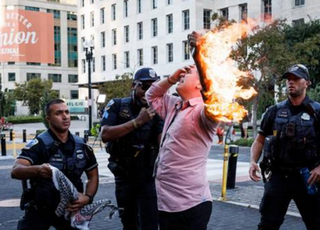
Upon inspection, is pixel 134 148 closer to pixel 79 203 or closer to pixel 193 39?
pixel 79 203

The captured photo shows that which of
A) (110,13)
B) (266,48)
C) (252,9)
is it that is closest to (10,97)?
(110,13)

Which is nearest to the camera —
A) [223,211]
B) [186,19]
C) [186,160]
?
[186,160]

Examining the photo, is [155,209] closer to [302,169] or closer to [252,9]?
[302,169]

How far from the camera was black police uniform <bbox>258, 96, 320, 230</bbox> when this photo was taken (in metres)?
4.79

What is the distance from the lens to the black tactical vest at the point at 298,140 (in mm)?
4781

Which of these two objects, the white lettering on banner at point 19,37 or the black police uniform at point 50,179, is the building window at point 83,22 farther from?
the black police uniform at point 50,179

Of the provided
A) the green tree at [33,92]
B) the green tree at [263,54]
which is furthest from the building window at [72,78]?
the green tree at [263,54]

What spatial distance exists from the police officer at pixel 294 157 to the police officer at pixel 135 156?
115 centimetres

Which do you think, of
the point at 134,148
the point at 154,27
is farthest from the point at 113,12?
the point at 134,148

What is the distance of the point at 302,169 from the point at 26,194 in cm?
260

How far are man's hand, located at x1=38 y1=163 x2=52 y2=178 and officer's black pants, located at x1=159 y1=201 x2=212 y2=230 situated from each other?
39.7 inches

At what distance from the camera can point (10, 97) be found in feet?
230

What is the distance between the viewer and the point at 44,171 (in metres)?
3.96

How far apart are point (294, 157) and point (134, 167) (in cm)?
157
